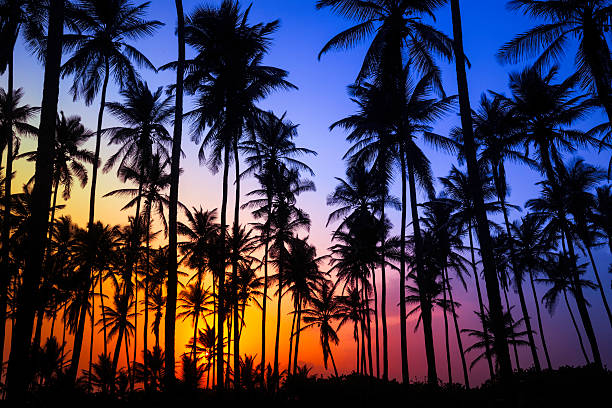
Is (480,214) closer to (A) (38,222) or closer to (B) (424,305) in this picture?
(B) (424,305)

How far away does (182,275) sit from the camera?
3195cm

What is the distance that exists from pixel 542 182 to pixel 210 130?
1987 cm

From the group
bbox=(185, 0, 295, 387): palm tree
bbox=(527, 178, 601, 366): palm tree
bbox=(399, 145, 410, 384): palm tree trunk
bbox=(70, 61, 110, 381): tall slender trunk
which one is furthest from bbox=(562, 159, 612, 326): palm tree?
bbox=(70, 61, 110, 381): tall slender trunk

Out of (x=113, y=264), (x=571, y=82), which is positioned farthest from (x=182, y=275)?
Result: (x=571, y=82)

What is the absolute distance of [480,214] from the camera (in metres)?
8.84

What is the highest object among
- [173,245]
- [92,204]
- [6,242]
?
[92,204]

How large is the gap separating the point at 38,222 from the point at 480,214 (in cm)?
941

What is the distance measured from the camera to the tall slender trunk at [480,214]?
8.08 metres

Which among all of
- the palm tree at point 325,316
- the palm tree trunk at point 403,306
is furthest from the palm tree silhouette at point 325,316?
the palm tree trunk at point 403,306

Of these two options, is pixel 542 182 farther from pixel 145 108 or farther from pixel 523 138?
pixel 145 108

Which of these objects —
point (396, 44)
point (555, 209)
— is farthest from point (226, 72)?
point (555, 209)

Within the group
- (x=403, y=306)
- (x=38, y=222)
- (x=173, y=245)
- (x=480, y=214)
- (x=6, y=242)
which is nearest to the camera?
(x=38, y=222)

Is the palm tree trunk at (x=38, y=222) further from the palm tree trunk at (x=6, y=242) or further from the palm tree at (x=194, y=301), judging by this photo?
the palm tree at (x=194, y=301)

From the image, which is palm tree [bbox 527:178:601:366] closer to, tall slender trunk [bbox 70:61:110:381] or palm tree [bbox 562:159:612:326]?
palm tree [bbox 562:159:612:326]
